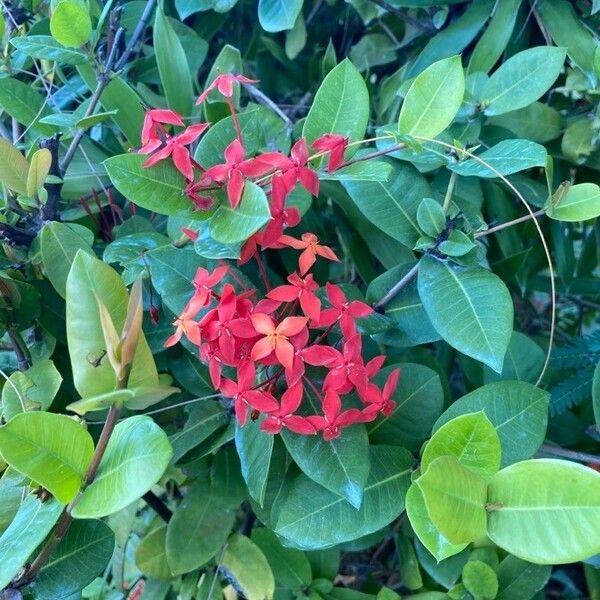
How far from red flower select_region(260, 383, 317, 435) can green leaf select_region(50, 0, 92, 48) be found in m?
0.41

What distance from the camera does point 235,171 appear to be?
0.56 metres

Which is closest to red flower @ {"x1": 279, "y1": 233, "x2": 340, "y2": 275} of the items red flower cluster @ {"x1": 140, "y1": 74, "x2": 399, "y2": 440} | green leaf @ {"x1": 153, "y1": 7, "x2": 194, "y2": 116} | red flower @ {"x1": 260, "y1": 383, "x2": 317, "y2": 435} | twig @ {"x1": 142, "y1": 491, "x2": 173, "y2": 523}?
red flower cluster @ {"x1": 140, "y1": 74, "x2": 399, "y2": 440}

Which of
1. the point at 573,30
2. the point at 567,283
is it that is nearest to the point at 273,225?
the point at 573,30

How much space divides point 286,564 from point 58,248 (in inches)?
17.6

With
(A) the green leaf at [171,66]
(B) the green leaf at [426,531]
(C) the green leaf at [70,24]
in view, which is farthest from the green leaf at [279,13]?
(B) the green leaf at [426,531]

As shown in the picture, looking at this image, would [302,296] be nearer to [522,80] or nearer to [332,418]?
[332,418]

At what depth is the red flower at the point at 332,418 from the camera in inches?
22.8

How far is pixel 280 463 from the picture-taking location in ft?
2.35

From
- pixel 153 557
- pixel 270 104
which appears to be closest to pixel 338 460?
pixel 153 557

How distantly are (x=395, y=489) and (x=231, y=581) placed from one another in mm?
286

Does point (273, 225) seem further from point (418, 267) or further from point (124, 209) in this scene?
point (124, 209)

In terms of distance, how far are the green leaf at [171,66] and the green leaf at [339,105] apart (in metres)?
0.23

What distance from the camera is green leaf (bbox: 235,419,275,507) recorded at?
0.62 meters

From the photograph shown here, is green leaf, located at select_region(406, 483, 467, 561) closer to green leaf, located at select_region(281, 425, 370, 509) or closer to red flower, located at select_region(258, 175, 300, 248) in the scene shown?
green leaf, located at select_region(281, 425, 370, 509)
